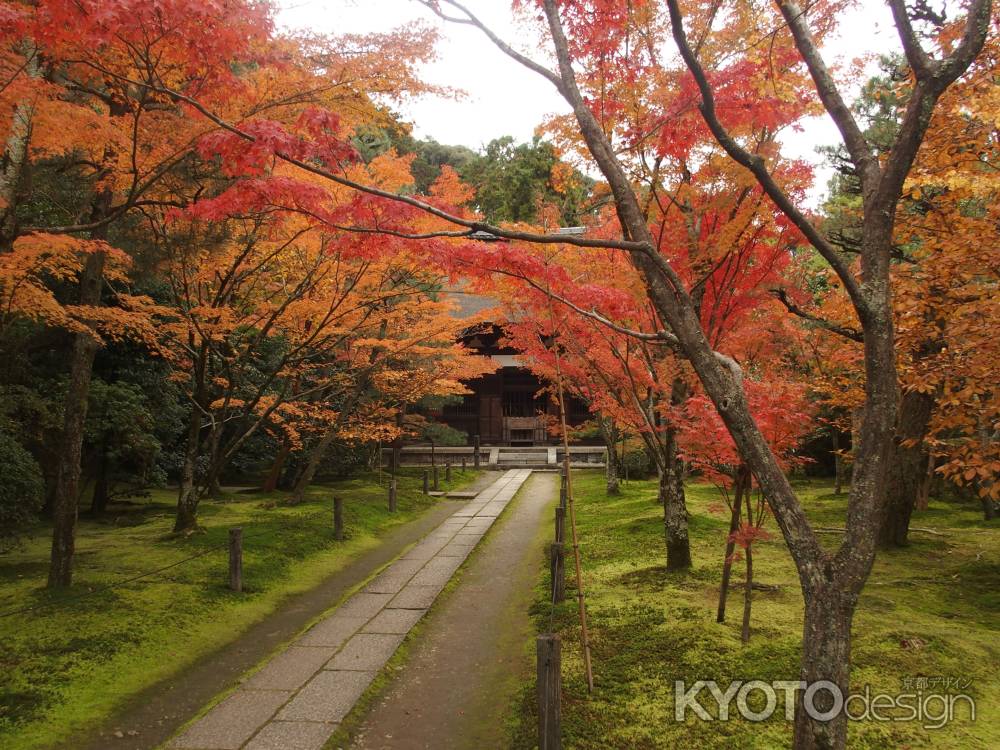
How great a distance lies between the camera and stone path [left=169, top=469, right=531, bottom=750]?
4.55 m

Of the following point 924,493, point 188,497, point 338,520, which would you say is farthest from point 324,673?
point 924,493

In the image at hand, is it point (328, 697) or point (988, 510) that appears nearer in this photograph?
point (328, 697)

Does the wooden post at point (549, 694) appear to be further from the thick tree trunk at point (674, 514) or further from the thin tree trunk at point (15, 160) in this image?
the thin tree trunk at point (15, 160)

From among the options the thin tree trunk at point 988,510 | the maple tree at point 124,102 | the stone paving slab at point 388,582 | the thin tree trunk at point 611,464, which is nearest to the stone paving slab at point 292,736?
the stone paving slab at point 388,582

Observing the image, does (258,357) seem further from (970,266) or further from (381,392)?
(970,266)

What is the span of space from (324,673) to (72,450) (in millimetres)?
4512

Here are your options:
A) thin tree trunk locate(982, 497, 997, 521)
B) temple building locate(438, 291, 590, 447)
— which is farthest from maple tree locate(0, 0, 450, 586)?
temple building locate(438, 291, 590, 447)

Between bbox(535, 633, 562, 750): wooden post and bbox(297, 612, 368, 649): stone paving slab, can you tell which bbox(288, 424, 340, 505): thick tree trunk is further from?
bbox(535, 633, 562, 750): wooden post

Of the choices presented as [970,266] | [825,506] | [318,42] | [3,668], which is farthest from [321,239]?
[825,506]

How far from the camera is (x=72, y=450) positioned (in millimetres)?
7590

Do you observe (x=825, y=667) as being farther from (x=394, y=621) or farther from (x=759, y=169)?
(x=394, y=621)

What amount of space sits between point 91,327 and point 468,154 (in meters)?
45.3

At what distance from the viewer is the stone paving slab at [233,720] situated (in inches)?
175

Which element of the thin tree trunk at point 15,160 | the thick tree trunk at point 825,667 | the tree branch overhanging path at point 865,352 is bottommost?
the thick tree trunk at point 825,667
